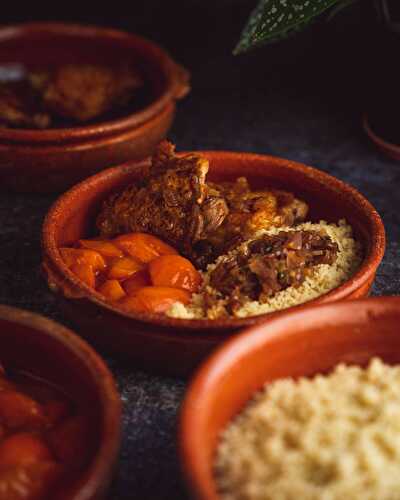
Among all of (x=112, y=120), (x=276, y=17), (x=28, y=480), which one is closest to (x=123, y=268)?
(x=28, y=480)

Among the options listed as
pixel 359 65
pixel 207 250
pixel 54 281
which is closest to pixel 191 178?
pixel 207 250

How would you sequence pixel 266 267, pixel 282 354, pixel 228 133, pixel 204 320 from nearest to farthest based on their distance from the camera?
pixel 282 354 < pixel 204 320 < pixel 266 267 < pixel 228 133

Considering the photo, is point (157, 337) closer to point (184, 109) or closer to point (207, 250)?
point (207, 250)

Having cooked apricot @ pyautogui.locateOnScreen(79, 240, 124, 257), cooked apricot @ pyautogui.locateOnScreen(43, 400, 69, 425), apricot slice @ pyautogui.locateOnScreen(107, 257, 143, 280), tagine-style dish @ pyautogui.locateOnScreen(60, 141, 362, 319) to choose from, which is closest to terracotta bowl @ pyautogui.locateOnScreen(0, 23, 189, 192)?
tagine-style dish @ pyautogui.locateOnScreen(60, 141, 362, 319)

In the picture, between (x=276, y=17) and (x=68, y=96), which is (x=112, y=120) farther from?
(x=276, y=17)

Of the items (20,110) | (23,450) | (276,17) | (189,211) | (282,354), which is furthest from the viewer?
(20,110)

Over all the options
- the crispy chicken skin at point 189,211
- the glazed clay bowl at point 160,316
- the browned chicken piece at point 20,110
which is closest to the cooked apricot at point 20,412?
the glazed clay bowl at point 160,316

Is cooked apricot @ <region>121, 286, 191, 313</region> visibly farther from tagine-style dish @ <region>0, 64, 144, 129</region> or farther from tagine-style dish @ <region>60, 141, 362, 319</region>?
tagine-style dish @ <region>0, 64, 144, 129</region>
